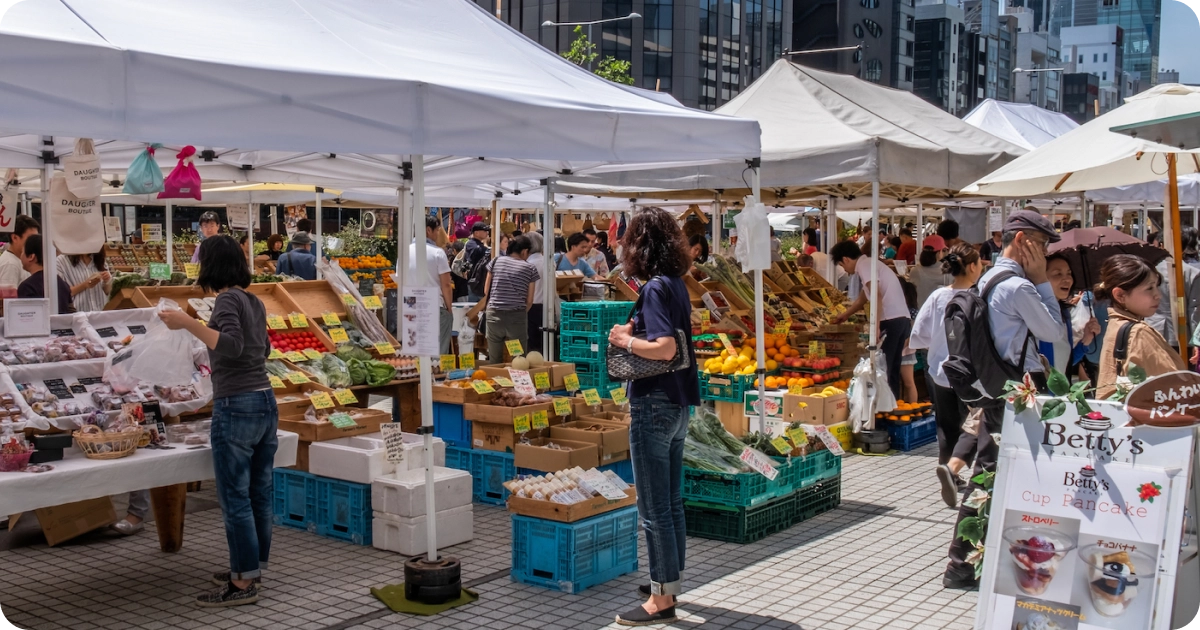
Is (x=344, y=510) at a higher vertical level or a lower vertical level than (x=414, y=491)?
lower

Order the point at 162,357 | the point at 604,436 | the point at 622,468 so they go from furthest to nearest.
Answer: the point at 622,468
the point at 604,436
the point at 162,357

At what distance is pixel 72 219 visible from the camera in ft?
23.5

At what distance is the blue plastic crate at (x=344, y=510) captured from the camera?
664 cm

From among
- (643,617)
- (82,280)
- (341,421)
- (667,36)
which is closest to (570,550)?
(643,617)

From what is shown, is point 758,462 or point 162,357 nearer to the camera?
point 162,357

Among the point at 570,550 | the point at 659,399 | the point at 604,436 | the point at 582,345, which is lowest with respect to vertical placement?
the point at 570,550

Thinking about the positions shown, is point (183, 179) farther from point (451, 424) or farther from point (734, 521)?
point (734, 521)

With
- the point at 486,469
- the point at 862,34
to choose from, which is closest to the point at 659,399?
the point at 486,469

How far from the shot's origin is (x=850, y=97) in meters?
11.0

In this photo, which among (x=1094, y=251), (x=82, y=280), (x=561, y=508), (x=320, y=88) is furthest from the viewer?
(x=82, y=280)

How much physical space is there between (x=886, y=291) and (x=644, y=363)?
5.77 meters

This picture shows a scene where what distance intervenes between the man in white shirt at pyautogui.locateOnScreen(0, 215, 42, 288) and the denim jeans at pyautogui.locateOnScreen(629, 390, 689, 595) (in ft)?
19.6

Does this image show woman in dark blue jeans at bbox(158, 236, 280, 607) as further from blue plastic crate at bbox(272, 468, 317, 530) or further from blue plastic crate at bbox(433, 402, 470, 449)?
blue plastic crate at bbox(433, 402, 470, 449)

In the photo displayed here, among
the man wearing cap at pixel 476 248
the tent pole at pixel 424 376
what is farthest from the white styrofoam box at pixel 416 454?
the man wearing cap at pixel 476 248
